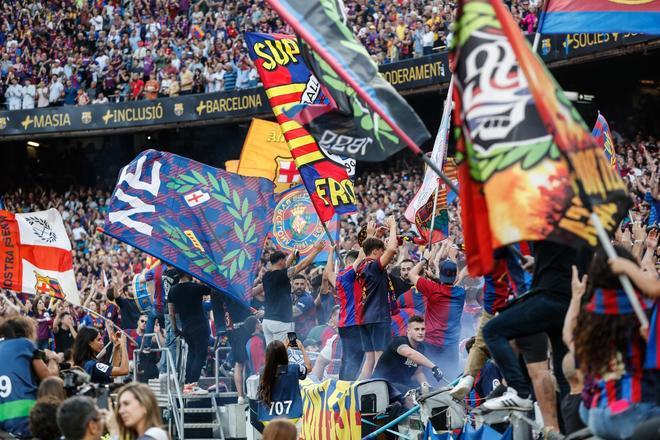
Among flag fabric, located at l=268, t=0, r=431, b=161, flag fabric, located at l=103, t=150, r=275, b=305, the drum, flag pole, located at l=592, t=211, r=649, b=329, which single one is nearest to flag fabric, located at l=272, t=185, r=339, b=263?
flag fabric, located at l=103, t=150, r=275, b=305

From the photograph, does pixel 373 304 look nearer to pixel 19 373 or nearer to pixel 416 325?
pixel 416 325

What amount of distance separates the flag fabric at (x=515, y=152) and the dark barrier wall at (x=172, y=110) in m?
15.8

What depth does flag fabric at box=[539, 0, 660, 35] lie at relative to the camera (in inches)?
349

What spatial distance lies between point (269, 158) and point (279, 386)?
7846 millimetres

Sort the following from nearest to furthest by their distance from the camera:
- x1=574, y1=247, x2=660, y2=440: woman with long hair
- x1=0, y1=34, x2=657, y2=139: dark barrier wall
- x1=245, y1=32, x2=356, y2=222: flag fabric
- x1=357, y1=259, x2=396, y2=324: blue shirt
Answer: x1=574, y1=247, x2=660, y2=440: woman with long hair, x1=357, y1=259, x2=396, y2=324: blue shirt, x1=245, y1=32, x2=356, y2=222: flag fabric, x1=0, y1=34, x2=657, y2=139: dark barrier wall

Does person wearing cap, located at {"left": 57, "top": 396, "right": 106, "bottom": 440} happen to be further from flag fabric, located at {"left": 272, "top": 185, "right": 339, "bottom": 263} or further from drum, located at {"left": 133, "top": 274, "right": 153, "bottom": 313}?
drum, located at {"left": 133, "top": 274, "right": 153, "bottom": 313}

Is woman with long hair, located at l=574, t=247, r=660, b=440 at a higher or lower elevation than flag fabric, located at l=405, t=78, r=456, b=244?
lower

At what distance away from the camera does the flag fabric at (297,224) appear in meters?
14.7

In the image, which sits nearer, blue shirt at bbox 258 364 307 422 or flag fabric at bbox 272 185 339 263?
blue shirt at bbox 258 364 307 422

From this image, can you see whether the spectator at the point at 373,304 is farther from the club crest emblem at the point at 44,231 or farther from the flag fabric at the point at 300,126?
the club crest emblem at the point at 44,231

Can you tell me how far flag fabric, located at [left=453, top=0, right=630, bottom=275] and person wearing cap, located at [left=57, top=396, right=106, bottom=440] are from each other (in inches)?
91.9

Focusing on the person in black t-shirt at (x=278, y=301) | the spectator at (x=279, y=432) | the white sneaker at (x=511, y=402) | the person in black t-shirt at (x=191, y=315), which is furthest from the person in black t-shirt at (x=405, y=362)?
the spectator at (x=279, y=432)

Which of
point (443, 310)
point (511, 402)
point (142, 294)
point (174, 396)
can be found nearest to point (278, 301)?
point (174, 396)

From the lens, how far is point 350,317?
35.2 feet
